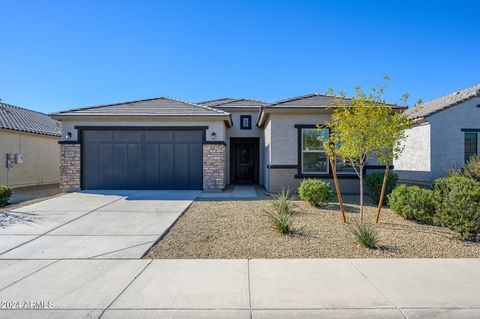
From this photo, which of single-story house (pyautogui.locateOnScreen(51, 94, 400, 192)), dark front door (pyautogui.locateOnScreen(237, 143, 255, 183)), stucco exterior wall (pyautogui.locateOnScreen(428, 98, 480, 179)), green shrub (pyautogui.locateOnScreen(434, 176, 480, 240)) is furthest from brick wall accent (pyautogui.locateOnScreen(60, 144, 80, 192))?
stucco exterior wall (pyautogui.locateOnScreen(428, 98, 480, 179))

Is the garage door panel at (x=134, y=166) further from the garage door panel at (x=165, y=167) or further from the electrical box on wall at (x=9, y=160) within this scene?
the electrical box on wall at (x=9, y=160)

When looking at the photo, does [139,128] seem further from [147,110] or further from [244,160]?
[244,160]

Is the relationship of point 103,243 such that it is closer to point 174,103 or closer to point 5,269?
point 5,269

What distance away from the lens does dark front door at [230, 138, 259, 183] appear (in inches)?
621

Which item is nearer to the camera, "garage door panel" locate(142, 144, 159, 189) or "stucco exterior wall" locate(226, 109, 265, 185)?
"garage door panel" locate(142, 144, 159, 189)

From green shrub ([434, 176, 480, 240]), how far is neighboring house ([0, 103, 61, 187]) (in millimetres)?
18177

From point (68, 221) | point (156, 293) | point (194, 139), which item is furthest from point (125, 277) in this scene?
point (194, 139)

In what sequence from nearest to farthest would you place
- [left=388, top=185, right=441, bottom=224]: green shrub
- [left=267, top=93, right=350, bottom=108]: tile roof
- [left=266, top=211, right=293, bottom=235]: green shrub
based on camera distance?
[left=266, top=211, right=293, bottom=235]: green shrub < [left=388, top=185, right=441, bottom=224]: green shrub < [left=267, top=93, right=350, bottom=108]: tile roof

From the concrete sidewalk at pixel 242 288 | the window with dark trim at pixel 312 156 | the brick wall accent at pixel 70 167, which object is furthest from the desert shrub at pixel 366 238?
the brick wall accent at pixel 70 167

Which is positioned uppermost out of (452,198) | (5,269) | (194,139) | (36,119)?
(36,119)

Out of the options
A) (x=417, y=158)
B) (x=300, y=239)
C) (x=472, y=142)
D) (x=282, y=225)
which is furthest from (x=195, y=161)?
(x=472, y=142)

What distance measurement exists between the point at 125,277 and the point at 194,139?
27.7 feet

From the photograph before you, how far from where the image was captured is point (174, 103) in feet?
42.4

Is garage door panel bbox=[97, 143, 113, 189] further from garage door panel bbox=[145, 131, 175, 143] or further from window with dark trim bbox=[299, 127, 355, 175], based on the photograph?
window with dark trim bbox=[299, 127, 355, 175]
